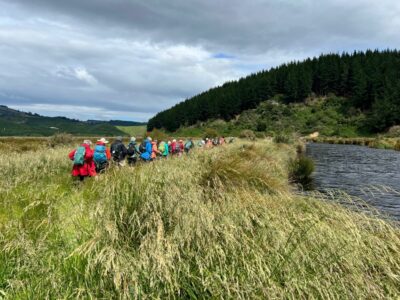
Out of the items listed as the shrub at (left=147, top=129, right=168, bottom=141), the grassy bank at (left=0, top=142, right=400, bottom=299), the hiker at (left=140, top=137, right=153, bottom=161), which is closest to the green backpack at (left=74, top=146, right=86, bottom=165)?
the grassy bank at (left=0, top=142, right=400, bottom=299)

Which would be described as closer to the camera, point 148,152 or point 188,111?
point 148,152

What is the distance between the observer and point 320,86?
132 meters

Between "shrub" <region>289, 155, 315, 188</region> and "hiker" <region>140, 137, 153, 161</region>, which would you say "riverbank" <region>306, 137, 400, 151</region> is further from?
"hiker" <region>140, 137, 153, 161</region>

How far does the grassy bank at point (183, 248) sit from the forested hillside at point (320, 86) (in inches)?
3964

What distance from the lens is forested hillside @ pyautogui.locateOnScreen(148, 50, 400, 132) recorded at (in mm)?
110375

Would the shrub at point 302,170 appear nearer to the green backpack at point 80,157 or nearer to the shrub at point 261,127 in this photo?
the green backpack at point 80,157

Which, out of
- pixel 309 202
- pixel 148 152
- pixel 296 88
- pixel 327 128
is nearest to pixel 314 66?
pixel 296 88

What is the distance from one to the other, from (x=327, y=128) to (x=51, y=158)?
9312cm

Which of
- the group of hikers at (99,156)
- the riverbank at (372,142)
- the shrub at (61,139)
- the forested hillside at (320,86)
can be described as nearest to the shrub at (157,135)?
the shrub at (61,139)

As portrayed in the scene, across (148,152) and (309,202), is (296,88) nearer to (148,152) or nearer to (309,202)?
(148,152)

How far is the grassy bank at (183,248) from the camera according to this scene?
4348 millimetres

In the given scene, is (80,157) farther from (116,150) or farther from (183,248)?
(183,248)

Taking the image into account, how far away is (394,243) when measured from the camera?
6301 mm

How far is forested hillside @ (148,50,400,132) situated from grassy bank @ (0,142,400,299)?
10068 cm
